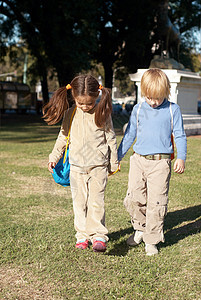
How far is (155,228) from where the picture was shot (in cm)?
358

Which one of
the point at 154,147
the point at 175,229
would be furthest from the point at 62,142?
the point at 175,229

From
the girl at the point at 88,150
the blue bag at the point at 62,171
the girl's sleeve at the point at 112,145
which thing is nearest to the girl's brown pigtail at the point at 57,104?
the girl at the point at 88,150

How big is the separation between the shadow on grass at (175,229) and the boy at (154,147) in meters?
0.29

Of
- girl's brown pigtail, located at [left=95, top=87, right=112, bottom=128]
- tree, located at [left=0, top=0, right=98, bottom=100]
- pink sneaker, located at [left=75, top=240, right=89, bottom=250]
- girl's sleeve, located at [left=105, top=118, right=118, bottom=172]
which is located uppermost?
tree, located at [left=0, top=0, right=98, bottom=100]

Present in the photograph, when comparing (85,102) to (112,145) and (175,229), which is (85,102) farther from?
(175,229)

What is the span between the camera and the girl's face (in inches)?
134

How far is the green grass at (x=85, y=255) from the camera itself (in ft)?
9.55

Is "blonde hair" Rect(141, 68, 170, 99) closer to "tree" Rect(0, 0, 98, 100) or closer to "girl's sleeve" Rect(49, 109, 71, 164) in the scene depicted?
"girl's sleeve" Rect(49, 109, 71, 164)

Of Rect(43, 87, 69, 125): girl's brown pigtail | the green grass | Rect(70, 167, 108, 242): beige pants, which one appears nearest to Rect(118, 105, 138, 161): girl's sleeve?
Rect(70, 167, 108, 242): beige pants

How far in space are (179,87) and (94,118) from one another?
10.7 meters

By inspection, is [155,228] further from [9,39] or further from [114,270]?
[9,39]

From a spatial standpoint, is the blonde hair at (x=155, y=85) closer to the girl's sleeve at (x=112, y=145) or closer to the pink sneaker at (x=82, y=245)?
the girl's sleeve at (x=112, y=145)

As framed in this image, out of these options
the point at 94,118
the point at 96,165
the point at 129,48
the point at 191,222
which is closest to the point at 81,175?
the point at 96,165

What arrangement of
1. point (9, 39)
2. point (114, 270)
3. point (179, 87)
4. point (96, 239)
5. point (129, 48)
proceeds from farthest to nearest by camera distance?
1. point (129, 48)
2. point (9, 39)
3. point (179, 87)
4. point (96, 239)
5. point (114, 270)
